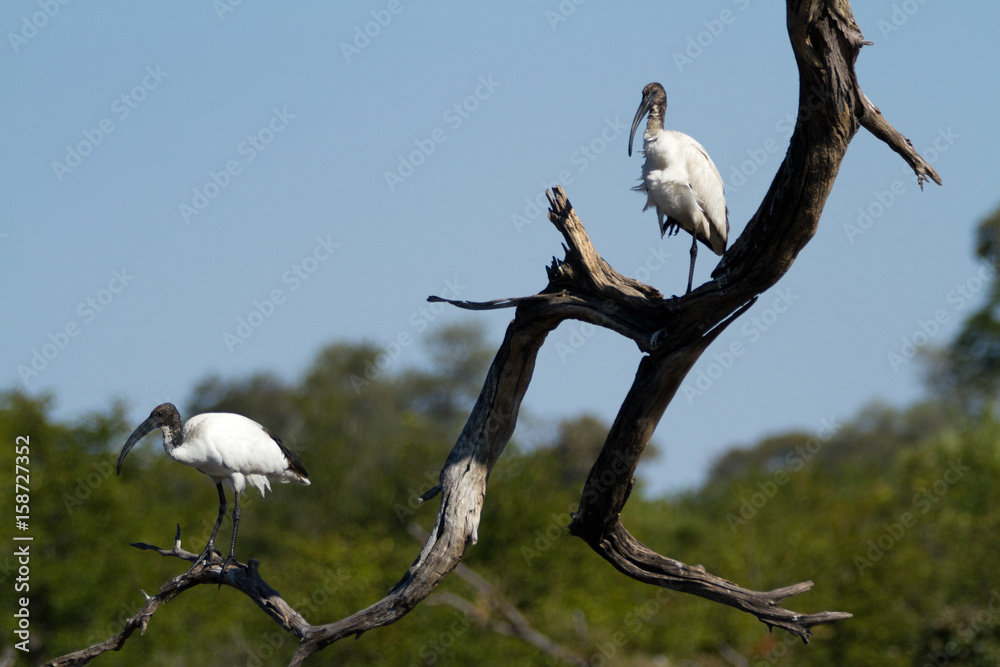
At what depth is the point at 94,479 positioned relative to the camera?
76.4 ft

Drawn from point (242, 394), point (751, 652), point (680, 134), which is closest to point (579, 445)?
point (242, 394)

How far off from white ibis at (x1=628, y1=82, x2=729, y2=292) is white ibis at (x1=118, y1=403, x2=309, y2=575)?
315cm

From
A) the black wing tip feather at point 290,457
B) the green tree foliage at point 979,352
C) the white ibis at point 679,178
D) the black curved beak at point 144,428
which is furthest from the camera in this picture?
the green tree foliage at point 979,352

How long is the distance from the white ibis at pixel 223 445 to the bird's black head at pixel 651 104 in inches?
130

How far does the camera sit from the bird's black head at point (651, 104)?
747 cm

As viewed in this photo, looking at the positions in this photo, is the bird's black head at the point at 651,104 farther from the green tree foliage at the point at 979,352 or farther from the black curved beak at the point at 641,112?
the green tree foliage at the point at 979,352

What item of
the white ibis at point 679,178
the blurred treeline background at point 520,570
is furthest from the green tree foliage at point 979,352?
the white ibis at point 679,178

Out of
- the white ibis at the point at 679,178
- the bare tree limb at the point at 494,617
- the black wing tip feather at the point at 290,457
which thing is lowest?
the bare tree limb at the point at 494,617

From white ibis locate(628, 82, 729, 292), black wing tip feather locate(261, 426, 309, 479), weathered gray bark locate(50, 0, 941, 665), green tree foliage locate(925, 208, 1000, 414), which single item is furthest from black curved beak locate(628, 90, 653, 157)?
green tree foliage locate(925, 208, 1000, 414)

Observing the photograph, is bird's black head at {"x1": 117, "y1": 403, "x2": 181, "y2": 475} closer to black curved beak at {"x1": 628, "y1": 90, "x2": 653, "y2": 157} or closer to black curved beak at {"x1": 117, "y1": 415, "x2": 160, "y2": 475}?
black curved beak at {"x1": 117, "y1": 415, "x2": 160, "y2": 475}

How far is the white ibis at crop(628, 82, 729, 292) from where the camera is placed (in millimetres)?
7258

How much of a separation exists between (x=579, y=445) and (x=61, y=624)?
99.2 ft

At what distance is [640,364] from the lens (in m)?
5.74

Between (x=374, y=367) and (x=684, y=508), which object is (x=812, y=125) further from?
(x=374, y=367)
